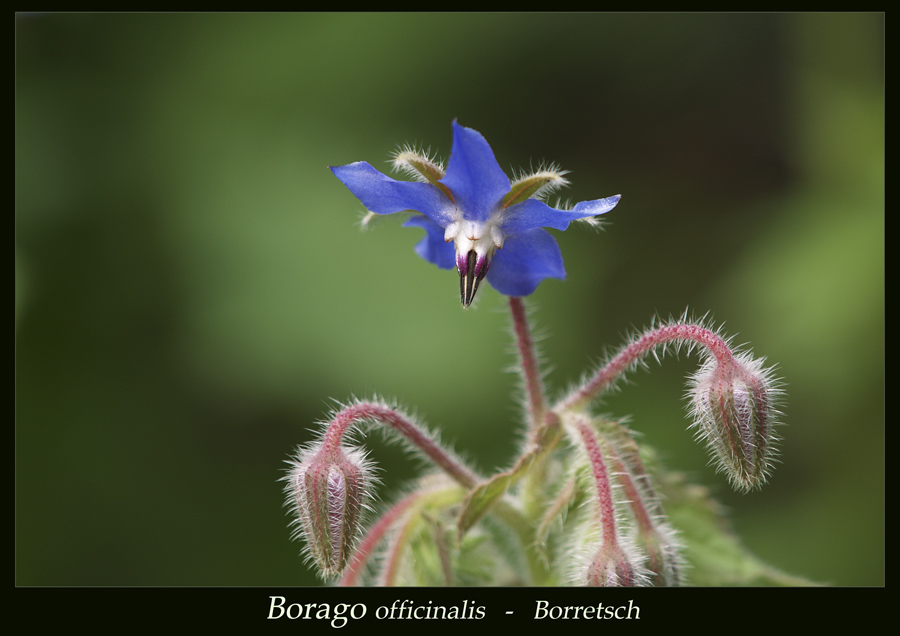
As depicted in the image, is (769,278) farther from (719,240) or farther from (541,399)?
(541,399)

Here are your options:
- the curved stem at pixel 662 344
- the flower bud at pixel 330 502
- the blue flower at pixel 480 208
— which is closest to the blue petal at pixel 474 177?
the blue flower at pixel 480 208

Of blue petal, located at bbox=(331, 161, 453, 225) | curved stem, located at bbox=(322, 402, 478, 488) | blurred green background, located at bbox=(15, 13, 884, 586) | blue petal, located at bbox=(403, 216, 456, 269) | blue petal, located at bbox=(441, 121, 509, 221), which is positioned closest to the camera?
blue petal, located at bbox=(441, 121, 509, 221)

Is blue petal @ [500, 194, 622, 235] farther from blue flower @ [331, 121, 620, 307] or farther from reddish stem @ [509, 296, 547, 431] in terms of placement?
reddish stem @ [509, 296, 547, 431]

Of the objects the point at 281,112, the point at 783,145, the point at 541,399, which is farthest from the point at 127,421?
the point at 783,145

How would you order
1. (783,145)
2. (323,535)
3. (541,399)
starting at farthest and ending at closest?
(783,145)
(541,399)
(323,535)

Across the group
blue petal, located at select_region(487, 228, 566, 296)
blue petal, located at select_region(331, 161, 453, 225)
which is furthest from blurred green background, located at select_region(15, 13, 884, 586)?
blue petal, located at select_region(331, 161, 453, 225)

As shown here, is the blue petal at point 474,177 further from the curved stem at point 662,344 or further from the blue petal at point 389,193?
the curved stem at point 662,344
